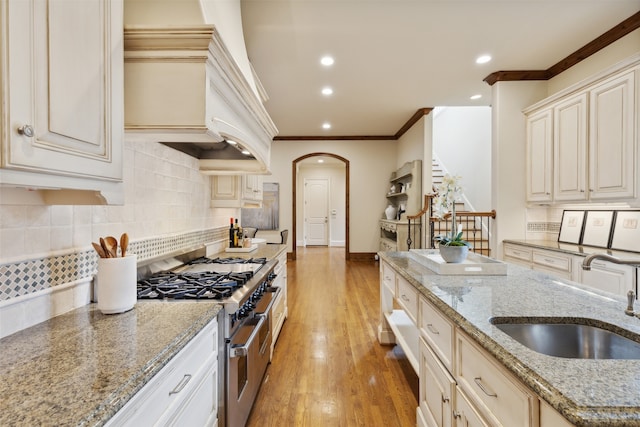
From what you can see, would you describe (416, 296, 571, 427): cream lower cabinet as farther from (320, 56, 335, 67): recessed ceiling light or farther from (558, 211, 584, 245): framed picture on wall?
(320, 56, 335, 67): recessed ceiling light

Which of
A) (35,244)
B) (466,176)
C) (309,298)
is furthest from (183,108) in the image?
(466,176)

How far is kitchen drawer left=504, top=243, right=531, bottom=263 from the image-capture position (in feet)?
11.1

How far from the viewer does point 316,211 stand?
32.5 feet

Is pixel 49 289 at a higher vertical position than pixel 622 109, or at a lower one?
lower

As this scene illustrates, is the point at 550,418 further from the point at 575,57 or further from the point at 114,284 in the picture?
the point at 575,57

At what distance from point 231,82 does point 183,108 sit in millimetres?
312

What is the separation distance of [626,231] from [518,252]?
0.96 m

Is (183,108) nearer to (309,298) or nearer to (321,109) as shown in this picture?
(309,298)

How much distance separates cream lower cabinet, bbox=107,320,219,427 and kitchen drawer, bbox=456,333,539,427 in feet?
3.10

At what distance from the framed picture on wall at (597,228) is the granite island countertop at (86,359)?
144 inches

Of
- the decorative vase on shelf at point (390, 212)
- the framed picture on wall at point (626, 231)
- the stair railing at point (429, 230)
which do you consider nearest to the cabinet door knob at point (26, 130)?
the framed picture on wall at point (626, 231)

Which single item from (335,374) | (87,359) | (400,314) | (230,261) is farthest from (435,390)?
(230,261)

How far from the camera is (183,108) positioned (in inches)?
45.6

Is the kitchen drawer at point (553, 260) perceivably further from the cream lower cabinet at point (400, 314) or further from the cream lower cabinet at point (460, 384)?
the cream lower cabinet at point (460, 384)
